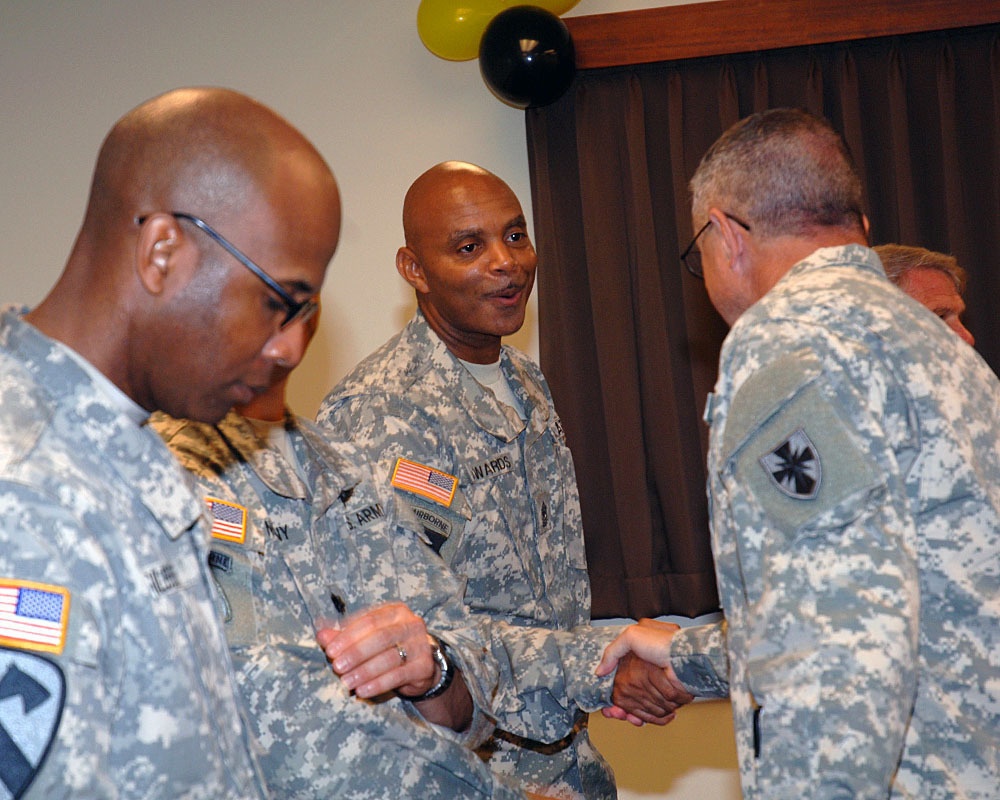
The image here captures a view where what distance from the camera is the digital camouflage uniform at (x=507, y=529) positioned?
88.9 inches

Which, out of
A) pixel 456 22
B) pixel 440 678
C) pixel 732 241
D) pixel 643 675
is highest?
pixel 456 22

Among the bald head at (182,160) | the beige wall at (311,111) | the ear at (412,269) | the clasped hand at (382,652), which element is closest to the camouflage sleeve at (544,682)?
the clasped hand at (382,652)

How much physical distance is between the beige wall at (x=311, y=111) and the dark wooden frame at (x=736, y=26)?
249 mm

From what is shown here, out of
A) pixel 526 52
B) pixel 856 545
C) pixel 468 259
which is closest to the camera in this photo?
pixel 856 545

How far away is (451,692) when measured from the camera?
175 centimetres

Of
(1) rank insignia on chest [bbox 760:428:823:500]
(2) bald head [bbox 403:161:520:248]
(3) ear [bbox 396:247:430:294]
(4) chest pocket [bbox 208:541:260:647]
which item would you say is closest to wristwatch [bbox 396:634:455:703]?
(4) chest pocket [bbox 208:541:260:647]

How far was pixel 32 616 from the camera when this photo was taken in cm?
89

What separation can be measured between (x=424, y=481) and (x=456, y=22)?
2095 millimetres

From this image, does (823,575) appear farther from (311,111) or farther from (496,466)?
(311,111)

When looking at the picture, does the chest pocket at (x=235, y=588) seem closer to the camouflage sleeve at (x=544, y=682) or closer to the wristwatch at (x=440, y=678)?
the wristwatch at (x=440, y=678)

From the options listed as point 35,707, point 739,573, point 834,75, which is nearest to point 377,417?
point 739,573

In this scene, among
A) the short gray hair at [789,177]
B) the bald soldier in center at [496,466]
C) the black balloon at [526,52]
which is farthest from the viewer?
the black balloon at [526,52]

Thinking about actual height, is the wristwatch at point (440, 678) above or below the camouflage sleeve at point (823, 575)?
below

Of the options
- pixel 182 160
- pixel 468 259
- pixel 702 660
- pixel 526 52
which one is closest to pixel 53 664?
pixel 182 160
